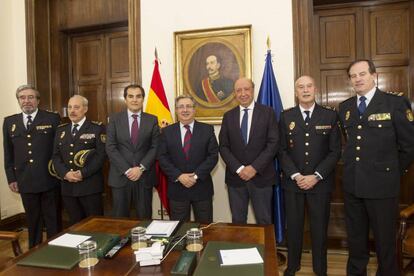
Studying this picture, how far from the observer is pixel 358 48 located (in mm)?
3268

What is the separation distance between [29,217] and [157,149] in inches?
54.6

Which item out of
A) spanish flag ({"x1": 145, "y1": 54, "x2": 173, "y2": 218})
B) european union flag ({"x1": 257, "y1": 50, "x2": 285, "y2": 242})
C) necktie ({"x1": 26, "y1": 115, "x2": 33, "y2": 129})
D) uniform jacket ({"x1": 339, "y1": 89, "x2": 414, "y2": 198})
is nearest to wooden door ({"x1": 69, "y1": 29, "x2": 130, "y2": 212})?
spanish flag ({"x1": 145, "y1": 54, "x2": 173, "y2": 218})

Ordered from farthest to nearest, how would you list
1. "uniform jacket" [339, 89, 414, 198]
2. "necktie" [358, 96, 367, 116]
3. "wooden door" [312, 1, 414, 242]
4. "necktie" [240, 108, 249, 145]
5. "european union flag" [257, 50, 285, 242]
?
1. "wooden door" [312, 1, 414, 242]
2. "european union flag" [257, 50, 285, 242]
3. "necktie" [240, 108, 249, 145]
4. "necktie" [358, 96, 367, 116]
5. "uniform jacket" [339, 89, 414, 198]

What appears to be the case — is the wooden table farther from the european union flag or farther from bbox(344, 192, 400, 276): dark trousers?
the european union flag

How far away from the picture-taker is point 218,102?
3277 mm

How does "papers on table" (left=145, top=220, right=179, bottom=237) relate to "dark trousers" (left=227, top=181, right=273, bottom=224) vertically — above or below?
above

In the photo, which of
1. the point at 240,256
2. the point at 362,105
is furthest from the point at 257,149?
the point at 240,256

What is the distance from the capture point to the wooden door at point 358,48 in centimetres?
Result: 315

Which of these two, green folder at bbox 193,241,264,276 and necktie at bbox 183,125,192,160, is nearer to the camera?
green folder at bbox 193,241,264,276

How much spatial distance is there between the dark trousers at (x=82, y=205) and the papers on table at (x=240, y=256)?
1743 millimetres

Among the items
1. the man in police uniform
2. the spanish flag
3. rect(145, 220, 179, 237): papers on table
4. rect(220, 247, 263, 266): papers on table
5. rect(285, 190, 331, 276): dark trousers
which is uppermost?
the spanish flag

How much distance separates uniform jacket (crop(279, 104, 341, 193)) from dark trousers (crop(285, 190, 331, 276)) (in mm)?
71

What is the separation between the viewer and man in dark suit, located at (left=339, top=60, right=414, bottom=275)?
7.12 ft

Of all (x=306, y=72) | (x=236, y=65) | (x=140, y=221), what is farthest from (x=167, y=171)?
(x=306, y=72)
